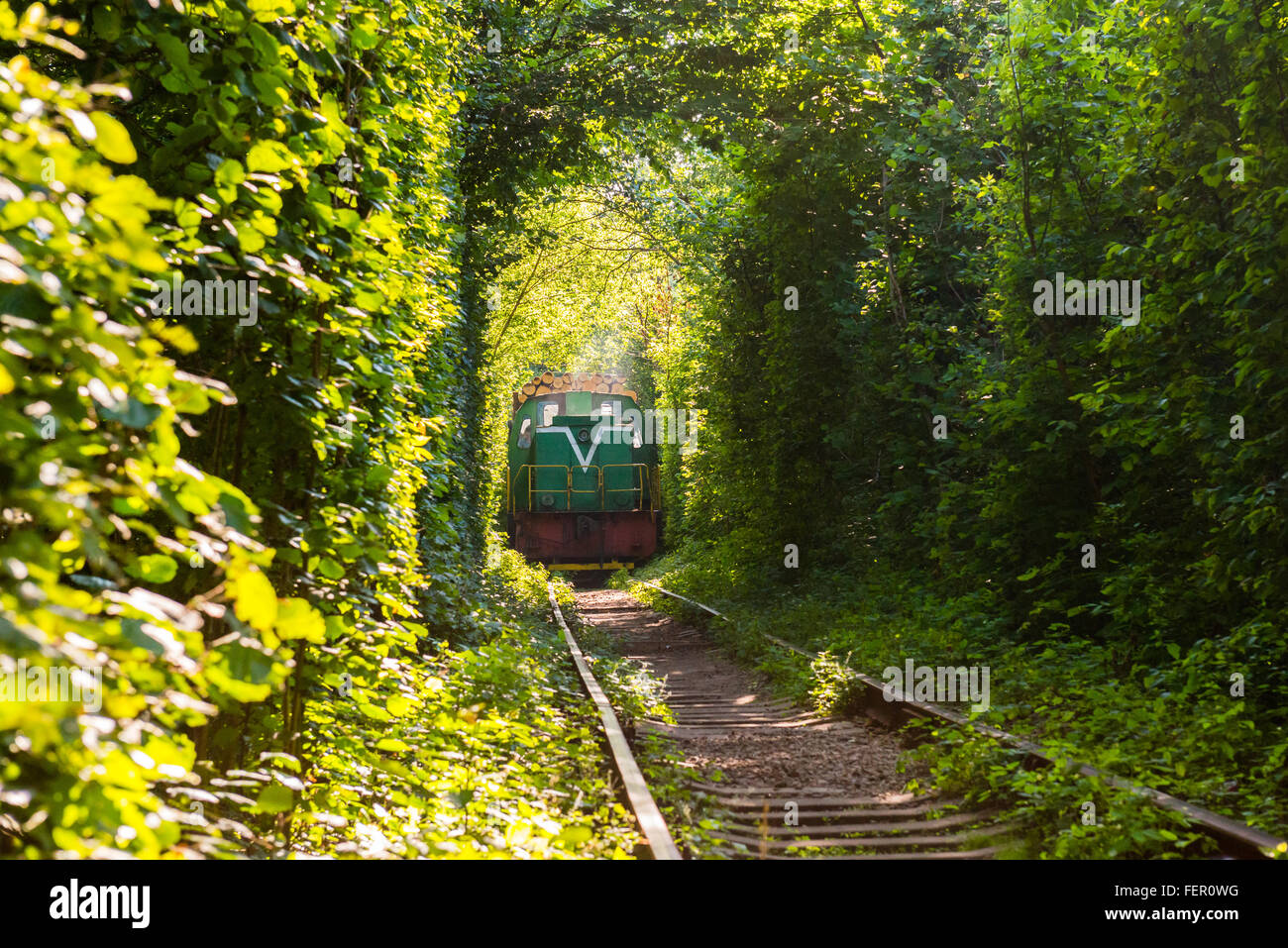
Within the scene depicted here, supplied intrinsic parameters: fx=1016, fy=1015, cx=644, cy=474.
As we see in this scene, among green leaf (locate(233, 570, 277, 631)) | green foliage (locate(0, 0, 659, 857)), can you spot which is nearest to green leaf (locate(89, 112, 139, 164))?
green foliage (locate(0, 0, 659, 857))

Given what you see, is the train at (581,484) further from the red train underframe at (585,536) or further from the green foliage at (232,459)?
the green foliage at (232,459)

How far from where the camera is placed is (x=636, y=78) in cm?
1389

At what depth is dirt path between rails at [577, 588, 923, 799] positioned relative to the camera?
634 centimetres

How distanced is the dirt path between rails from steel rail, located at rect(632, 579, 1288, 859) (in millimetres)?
204

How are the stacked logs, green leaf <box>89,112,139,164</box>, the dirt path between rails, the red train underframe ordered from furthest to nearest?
the stacked logs
the red train underframe
the dirt path between rails
green leaf <box>89,112,139,164</box>

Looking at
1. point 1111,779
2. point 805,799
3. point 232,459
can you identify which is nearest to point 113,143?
point 232,459

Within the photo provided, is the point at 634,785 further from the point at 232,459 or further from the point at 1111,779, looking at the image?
the point at 232,459

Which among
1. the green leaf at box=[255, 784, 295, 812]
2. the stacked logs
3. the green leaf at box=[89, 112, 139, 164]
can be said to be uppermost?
the stacked logs

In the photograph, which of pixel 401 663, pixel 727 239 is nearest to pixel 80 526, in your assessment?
pixel 401 663

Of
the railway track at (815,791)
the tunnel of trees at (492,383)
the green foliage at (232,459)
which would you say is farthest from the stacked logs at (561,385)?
the green foliage at (232,459)

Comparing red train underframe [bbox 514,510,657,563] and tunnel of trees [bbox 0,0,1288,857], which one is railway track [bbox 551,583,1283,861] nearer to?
tunnel of trees [bbox 0,0,1288,857]

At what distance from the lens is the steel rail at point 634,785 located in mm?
4075
